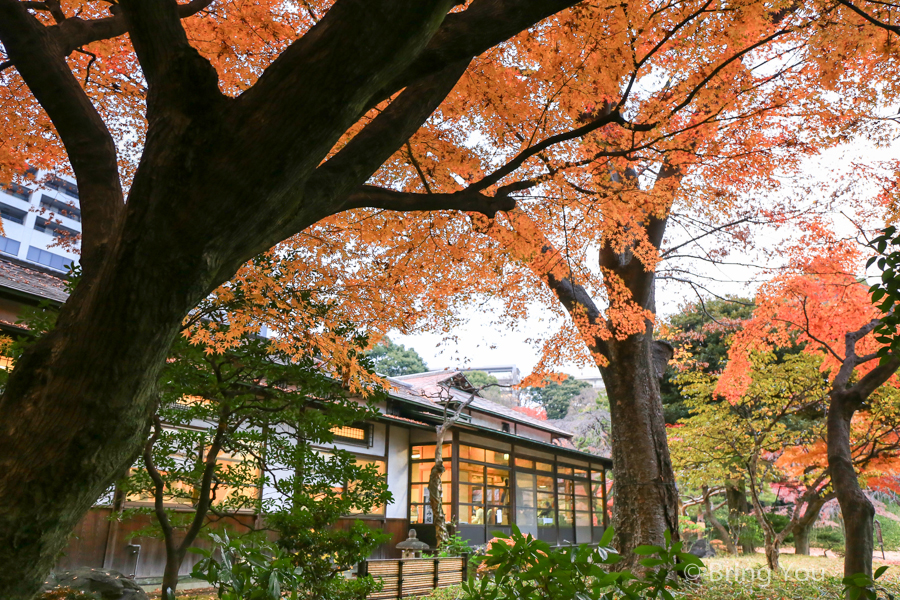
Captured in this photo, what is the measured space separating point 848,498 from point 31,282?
12889 millimetres

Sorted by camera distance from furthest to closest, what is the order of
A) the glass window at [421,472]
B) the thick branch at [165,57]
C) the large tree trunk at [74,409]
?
the glass window at [421,472] → the thick branch at [165,57] → the large tree trunk at [74,409]

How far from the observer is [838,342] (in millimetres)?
11188

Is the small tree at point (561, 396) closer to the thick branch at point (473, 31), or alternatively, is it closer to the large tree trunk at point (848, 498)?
the large tree trunk at point (848, 498)

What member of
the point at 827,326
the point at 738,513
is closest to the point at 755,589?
the point at 827,326

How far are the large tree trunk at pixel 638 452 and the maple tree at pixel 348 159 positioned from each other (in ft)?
0.10

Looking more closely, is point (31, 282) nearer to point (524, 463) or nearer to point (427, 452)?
point (427, 452)

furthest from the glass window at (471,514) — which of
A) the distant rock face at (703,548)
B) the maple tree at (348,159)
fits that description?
the distant rock face at (703,548)

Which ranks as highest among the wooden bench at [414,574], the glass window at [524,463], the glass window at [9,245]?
the glass window at [9,245]

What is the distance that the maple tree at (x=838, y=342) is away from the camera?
7113 millimetres

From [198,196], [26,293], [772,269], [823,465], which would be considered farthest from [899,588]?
[26,293]

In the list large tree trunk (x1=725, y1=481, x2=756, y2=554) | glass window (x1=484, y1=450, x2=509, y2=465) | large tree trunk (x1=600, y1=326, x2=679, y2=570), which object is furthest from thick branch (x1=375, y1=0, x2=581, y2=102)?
large tree trunk (x1=725, y1=481, x2=756, y2=554)

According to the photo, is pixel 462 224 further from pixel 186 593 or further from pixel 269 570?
pixel 186 593

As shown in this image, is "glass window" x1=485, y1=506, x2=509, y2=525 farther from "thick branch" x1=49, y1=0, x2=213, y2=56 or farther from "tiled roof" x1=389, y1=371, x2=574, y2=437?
"thick branch" x1=49, y1=0, x2=213, y2=56

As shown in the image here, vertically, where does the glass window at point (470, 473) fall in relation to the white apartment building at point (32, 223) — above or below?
below
